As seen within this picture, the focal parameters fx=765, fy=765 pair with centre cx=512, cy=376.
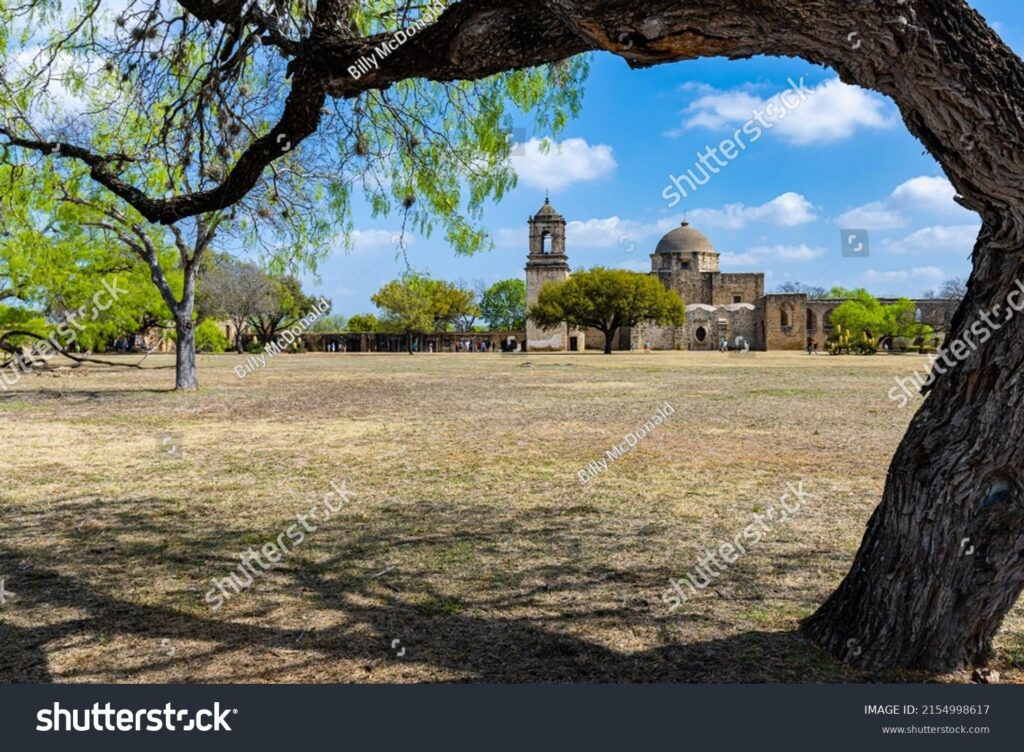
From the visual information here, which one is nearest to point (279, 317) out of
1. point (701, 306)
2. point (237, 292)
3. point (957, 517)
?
point (237, 292)

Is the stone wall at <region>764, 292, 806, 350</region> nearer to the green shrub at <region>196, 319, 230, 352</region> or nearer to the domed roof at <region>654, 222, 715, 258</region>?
the domed roof at <region>654, 222, 715, 258</region>

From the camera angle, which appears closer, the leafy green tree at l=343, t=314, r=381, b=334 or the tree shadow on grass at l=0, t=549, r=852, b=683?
the tree shadow on grass at l=0, t=549, r=852, b=683

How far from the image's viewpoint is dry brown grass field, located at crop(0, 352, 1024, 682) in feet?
11.4

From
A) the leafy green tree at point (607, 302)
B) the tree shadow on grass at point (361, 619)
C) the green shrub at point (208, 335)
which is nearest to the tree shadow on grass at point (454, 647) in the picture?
the tree shadow on grass at point (361, 619)

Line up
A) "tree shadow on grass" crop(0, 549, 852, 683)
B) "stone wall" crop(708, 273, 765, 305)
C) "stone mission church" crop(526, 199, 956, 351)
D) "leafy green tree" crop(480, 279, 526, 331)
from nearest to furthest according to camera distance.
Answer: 1. "tree shadow on grass" crop(0, 549, 852, 683)
2. "stone mission church" crop(526, 199, 956, 351)
3. "stone wall" crop(708, 273, 765, 305)
4. "leafy green tree" crop(480, 279, 526, 331)

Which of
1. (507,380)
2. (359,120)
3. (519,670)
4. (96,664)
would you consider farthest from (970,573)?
(507,380)

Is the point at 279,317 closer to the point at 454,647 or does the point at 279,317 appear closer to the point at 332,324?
the point at 332,324

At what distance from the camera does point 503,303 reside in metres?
96.1

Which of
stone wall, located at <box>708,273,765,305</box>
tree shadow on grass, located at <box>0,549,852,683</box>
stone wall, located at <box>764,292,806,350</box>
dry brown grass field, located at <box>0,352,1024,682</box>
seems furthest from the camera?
stone wall, located at <box>708,273,765,305</box>

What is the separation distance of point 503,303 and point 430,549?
300 feet

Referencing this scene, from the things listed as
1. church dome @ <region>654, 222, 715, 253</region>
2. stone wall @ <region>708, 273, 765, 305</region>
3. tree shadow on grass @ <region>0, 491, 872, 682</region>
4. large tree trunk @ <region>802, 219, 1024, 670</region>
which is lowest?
tree shadow on grass @ <region>0, 491, 872, 682</region>

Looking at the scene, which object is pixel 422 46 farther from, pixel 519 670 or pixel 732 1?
pixel 519 670

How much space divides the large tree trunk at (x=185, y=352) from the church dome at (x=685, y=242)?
62589 millimetres

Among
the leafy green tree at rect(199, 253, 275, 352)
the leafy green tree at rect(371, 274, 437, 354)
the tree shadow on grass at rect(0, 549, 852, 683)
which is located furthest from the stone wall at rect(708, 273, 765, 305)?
the tree shadow on grass at rect(0, 549, 852, 683)
